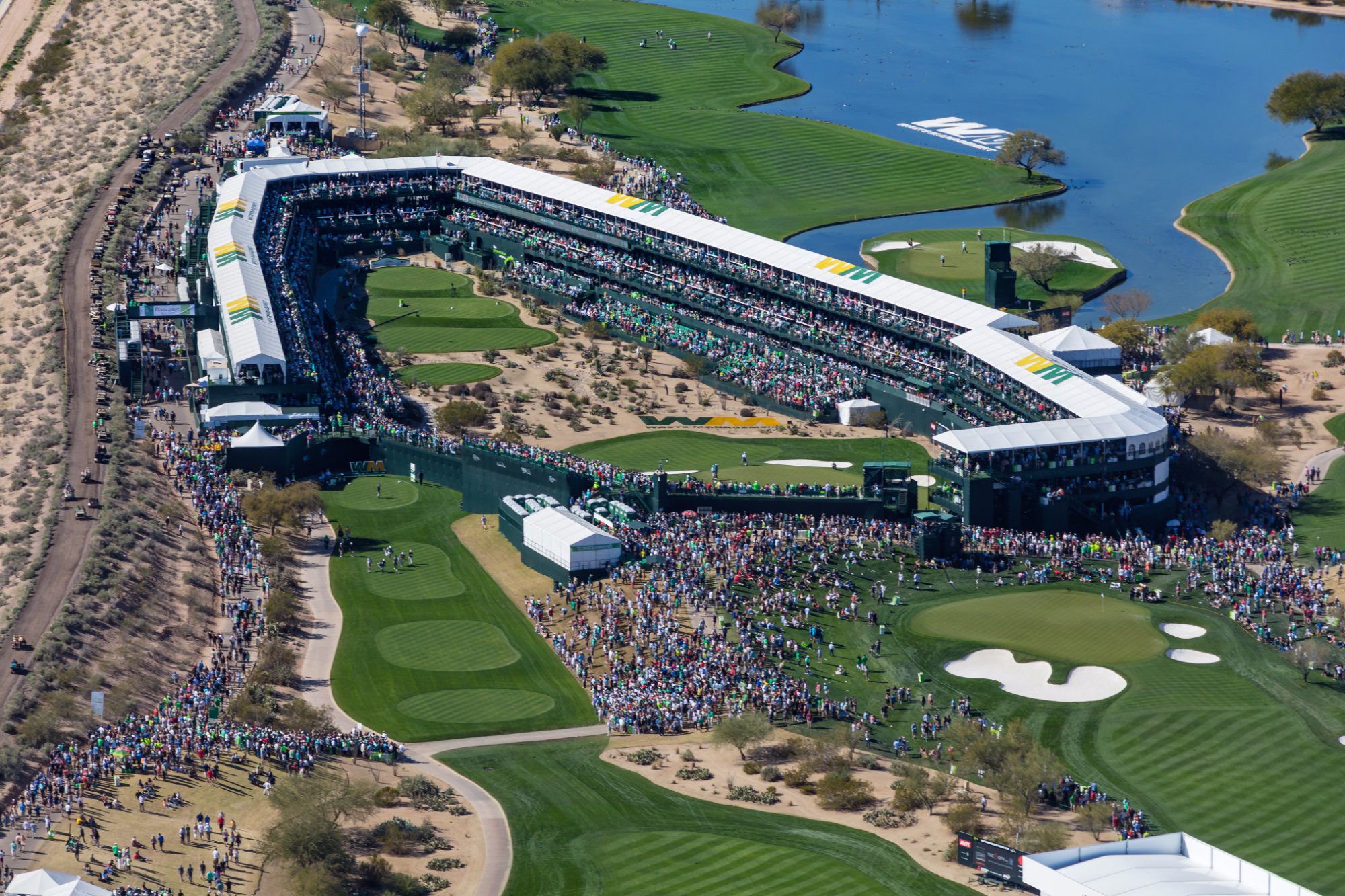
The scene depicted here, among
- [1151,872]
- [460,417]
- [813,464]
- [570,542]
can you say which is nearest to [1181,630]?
[570,542]

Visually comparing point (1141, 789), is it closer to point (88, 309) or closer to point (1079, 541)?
point (1079, 541)

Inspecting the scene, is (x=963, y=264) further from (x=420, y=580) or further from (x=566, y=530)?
(x=420, y=580)

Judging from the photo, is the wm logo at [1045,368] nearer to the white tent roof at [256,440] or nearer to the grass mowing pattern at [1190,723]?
the grass mowing pattern at [1190,723]

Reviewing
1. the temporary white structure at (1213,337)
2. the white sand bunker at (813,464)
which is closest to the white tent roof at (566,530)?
the white sand bunker at (813,464)

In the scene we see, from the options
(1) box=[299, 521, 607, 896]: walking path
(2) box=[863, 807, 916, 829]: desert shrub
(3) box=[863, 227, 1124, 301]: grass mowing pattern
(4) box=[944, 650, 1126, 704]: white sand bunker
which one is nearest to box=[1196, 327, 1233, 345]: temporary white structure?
(3) box=[863, 227, 1124, 301]: grass mowing pattern

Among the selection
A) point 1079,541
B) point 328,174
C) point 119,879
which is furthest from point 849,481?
point 328,174

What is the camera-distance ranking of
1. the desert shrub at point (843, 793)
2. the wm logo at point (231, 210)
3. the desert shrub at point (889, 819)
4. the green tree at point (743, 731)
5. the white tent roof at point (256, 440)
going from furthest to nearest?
the wm logo at point (231, 210), the white tent roof at point (256, 440), the green tree at point (743, 731), the desert shrub at point (843, 793), the desert shrub at point (889, 819)

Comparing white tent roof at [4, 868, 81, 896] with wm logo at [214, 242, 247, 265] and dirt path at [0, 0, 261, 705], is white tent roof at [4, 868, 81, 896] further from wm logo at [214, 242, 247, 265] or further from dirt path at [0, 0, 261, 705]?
wm logo at [214, 242, 247, 265]
